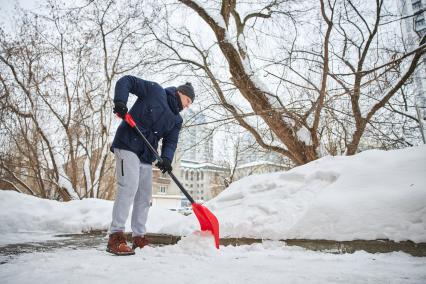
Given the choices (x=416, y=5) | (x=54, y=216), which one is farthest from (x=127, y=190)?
(x=416, y=5)

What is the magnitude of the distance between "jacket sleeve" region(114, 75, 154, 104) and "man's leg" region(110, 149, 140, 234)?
0.54m

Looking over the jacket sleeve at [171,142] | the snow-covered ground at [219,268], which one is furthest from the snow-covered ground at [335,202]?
the jacket sleeve at [171,142]

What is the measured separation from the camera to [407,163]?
111 inches

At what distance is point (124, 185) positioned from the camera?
8.56 feet

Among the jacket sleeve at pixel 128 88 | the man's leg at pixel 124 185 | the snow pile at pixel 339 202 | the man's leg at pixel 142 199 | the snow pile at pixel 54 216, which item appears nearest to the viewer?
the snow pile at pixel 339 202

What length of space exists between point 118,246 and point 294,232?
1.64 meters

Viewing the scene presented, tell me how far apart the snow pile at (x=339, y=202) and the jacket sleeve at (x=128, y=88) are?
174 cm

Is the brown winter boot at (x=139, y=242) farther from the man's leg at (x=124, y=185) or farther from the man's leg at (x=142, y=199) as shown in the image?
the man's leg at (x=124, y=185)

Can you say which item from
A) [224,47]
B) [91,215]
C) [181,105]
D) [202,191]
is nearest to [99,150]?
[91,215]

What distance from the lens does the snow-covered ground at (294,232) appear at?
5.27 ft

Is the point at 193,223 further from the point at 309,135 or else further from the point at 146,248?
the point at 309,135

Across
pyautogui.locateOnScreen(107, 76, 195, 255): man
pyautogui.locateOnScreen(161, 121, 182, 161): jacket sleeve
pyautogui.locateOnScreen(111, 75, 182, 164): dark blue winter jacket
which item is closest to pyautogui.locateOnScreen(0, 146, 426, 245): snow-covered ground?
pyautogui.locateOnScreen(107, 76, 195, 255): man

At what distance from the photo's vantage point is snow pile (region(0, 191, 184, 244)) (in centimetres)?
474

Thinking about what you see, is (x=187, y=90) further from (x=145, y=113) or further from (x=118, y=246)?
(x=118, y=246)
